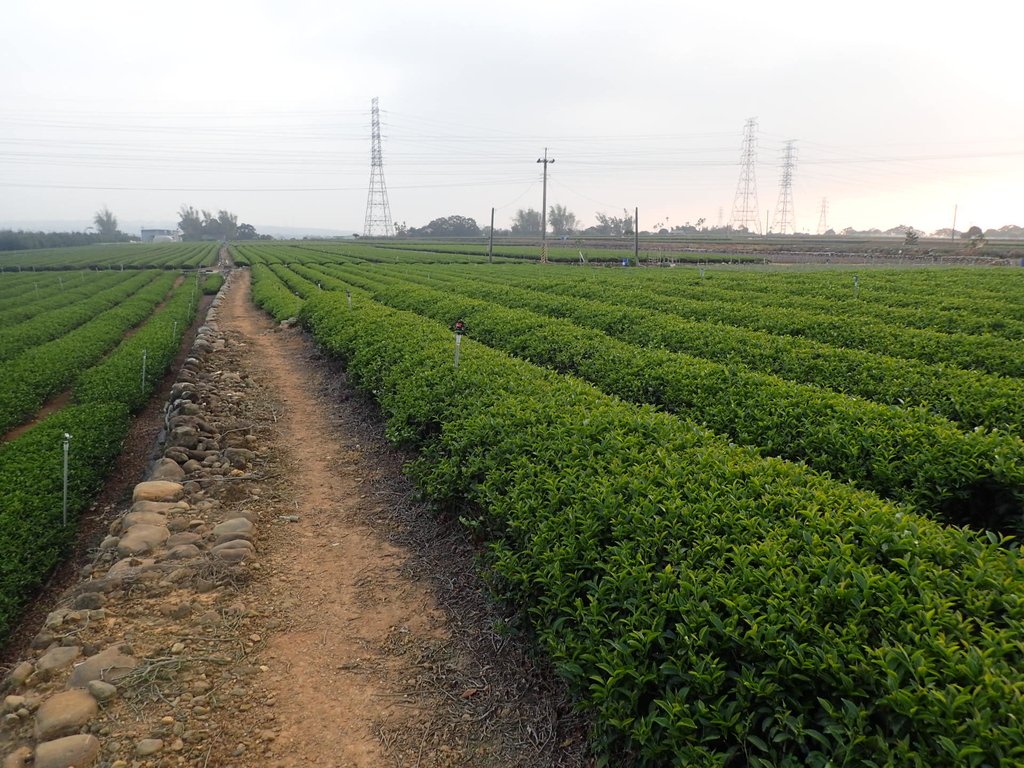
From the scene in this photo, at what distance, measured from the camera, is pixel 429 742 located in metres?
3.61

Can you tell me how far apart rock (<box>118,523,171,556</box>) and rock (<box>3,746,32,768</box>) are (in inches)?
91.6

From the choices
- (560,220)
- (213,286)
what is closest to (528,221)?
(560,220)

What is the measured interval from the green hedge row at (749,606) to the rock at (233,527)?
2390 mm

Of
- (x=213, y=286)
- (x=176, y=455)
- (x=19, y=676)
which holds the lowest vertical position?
(x=19, y=676)

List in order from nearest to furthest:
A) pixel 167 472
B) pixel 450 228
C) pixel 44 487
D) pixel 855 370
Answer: pixel 167 472
pixel 44 487
pixel 855 370
pixel 450 228

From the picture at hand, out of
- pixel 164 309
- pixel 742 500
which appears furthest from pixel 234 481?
pixel 164 309

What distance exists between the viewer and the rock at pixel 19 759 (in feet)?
10.8

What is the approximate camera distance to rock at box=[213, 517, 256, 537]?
5.89 meters

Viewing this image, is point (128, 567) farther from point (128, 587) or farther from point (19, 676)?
point (19, 676)

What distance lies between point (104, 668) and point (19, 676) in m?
0.61

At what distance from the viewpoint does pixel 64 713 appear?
3.51m

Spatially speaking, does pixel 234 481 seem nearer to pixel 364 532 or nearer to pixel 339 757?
pixel 364 532

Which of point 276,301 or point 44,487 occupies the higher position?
point 276,301

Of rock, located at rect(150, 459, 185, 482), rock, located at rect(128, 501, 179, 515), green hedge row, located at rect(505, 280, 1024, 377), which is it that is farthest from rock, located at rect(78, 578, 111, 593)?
green hedge row, located at rect(505, 280, 1024, 377)
